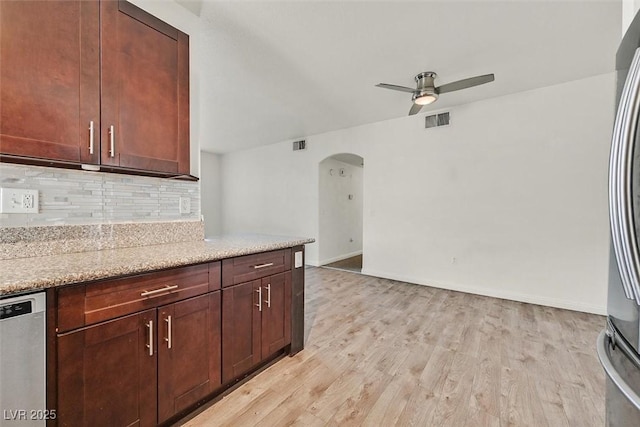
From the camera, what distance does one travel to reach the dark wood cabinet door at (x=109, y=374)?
1.00m

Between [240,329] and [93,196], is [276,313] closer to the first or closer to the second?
[240,329]

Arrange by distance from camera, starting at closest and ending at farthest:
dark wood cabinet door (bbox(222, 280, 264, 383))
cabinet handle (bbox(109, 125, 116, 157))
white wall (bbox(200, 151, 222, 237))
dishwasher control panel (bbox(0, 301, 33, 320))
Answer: dishwasher control panel (bbox(0, 301, 33, 320)), cabinet handle (bbox(109, 125, 116, 157)), dark wood cabinet door (bbox(222, 280, 264, 383)), white wall (bbox(200, 151, 222, 237))

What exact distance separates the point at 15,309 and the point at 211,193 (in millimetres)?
6542

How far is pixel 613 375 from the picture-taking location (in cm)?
79

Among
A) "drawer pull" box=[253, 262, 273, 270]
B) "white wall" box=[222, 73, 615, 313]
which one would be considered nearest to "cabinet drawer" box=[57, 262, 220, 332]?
"drawer pull" box=[253, 262, 273, 270]

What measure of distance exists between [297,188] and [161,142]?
397cm

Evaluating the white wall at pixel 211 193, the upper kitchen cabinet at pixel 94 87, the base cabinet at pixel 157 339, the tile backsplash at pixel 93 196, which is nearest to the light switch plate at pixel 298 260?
the base cabinet at pixel 157 339

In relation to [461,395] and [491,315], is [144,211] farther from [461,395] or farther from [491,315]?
[491,315]

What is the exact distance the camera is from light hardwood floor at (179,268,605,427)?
153cm

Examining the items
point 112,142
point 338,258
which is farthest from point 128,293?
point 338,258

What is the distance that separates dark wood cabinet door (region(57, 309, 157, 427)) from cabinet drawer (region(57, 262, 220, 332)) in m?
0.04

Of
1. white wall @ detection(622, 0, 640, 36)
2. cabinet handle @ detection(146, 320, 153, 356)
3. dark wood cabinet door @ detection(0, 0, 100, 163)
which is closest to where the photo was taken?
white wall @ detection(622, 0, 640, 36)

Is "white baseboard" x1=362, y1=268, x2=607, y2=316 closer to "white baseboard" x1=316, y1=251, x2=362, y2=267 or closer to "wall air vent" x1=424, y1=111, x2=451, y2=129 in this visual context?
"white baseboard" x1=316, y1=251, x2=362, y2=267

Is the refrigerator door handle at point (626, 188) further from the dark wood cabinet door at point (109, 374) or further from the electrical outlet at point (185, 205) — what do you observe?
the electrical outlet at point (185, 205)
